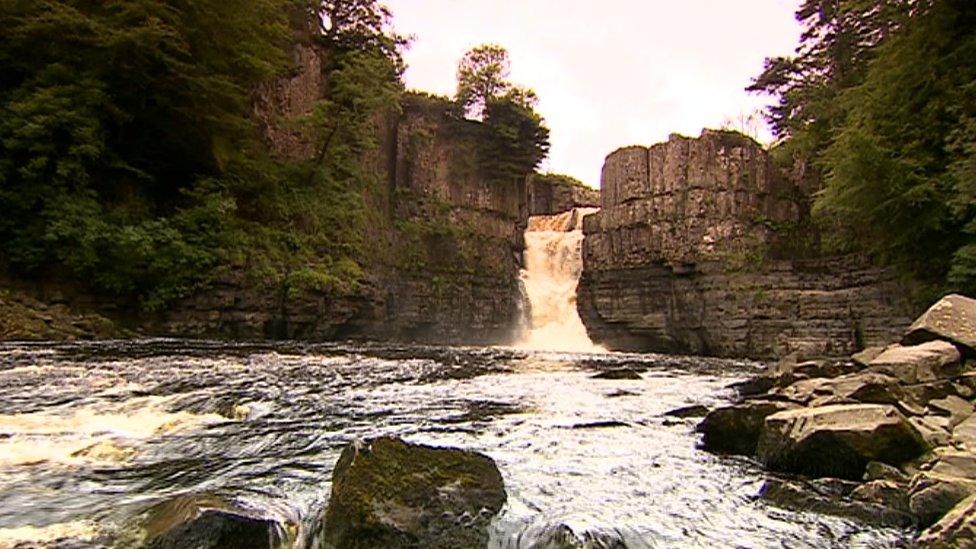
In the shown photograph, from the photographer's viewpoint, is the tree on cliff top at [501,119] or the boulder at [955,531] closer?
the boulder at [955,531]

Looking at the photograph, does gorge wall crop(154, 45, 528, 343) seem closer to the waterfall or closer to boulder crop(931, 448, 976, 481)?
the waterfall

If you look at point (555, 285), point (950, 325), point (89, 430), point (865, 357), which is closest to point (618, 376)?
point (865, 357)

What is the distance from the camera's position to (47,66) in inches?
501

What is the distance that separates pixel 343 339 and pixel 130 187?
8113mm

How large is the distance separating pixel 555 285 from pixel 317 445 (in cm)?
2358

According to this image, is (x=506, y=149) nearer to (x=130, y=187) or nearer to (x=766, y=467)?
(x=130, y=187)

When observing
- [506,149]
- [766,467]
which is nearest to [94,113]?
[766,467]

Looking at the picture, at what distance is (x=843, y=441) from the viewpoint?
4426mm

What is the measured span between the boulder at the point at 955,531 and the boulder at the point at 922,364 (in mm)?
3602

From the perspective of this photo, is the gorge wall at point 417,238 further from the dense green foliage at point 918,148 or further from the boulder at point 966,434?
the boulder at point 966,434

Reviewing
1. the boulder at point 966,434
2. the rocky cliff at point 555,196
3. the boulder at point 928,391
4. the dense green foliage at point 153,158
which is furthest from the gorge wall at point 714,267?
the boulder at point 966,434

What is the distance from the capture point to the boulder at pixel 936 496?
3.52 meters

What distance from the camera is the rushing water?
369cm

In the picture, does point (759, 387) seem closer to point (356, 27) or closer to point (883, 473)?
point (883, 473)
